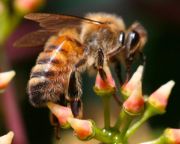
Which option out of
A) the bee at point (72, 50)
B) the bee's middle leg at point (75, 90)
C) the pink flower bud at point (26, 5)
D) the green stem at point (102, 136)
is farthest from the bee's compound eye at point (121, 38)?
the pink flower bud at point (26, 5)

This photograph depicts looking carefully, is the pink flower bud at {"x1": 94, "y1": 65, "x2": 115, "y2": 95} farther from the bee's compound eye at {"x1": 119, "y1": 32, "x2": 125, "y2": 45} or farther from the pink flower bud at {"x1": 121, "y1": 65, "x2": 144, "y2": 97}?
the bee's compound eye at {"x1": 119, "y1": 32, "x2": 125, "y2": 45}

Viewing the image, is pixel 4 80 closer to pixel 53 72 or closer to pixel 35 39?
pixel 53 72

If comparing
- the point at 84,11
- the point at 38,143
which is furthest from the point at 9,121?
the point at 84,11

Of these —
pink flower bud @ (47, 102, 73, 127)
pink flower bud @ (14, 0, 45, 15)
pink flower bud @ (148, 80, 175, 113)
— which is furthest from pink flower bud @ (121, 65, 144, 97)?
pink flower bud @ (14, 0, 45, 15)

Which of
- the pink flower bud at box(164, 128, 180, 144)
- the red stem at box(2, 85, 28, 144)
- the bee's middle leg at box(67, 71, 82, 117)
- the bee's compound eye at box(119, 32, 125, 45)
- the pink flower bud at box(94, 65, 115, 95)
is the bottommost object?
the red stem at box(2, 85, 28, 144)

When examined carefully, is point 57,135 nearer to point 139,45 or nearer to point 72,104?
point 72,104

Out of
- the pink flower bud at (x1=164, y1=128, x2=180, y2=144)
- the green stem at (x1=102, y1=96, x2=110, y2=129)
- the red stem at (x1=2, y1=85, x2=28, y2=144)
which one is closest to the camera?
the pink flower bud at (x1=164, y1=128, x2=180, y2=144)

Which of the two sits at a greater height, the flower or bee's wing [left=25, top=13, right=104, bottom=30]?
bee's wing [left=25, top=13, right=104, bottom=30]
